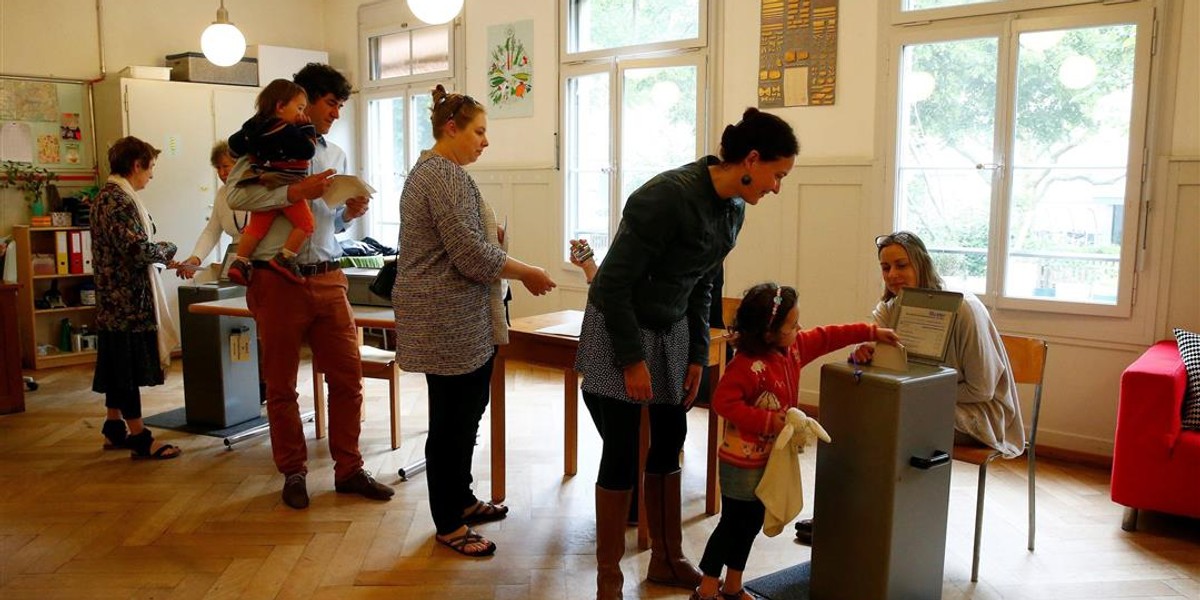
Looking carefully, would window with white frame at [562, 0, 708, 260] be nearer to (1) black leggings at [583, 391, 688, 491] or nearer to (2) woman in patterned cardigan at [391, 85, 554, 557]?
(2) woman in patterned cardigan at [391, 85, 554, 557]

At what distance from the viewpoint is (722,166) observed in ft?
7.55

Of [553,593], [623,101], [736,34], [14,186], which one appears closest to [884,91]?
[736,34]

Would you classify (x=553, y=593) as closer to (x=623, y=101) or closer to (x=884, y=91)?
(x=884, y=91)

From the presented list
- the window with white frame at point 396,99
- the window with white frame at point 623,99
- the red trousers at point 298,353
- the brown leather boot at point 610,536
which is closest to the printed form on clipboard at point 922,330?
the brown leather boot at point 610,536

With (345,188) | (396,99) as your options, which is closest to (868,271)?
(345,188)

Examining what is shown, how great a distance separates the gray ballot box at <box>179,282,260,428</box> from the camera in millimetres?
4336

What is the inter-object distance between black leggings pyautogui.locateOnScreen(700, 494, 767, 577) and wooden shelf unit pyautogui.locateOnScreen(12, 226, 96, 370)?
5136 mm

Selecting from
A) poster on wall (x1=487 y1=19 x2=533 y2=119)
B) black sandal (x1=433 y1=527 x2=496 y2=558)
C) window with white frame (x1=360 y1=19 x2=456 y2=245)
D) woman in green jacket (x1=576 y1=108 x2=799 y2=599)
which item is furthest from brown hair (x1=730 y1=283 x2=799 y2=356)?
window with white frame (x1=360 y1=19 x2=456 y2=245)

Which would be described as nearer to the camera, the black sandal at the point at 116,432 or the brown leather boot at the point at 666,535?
the brown leather boot at the point at 666,535

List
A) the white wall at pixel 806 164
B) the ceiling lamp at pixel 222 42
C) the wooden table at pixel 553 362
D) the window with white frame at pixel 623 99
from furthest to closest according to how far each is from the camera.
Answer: the ceiling lamp at pixel 222 42
the window with white frame at pixel 623 99
the white wall at pixel 806 164
the wooden table at pixel 553 362

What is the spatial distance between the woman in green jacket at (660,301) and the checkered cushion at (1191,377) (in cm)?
184

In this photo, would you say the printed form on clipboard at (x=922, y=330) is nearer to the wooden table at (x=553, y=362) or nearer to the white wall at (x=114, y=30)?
the wooden table at (x=553, y=362)

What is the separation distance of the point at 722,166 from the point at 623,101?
11.2ft

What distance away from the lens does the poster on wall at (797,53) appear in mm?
4555
